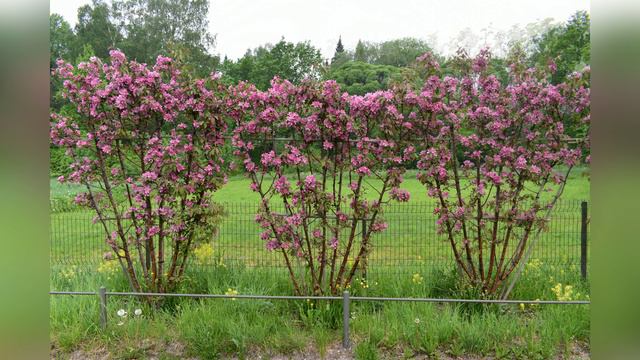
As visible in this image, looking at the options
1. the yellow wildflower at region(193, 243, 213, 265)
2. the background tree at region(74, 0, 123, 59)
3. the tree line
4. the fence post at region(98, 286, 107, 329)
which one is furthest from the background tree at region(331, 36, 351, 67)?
the fence post at region(98, 286, 107, 329)

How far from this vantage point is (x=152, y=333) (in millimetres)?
3855

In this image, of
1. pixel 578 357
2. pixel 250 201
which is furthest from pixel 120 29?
pixel 578 357

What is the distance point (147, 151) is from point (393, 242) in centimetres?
308

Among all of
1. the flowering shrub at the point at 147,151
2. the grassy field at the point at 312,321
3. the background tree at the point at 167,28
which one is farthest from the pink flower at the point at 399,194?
the background tree at the point at 167,28

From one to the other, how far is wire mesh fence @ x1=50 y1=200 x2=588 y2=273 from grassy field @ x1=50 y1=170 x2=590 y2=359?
26 centimetres

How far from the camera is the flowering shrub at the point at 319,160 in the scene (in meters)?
4.07

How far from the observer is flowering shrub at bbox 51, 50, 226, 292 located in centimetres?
414

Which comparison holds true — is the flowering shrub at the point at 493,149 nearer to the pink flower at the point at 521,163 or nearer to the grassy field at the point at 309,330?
the pink flower at the point at 521,163

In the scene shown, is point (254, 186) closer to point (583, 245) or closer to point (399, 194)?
point (399, 194)

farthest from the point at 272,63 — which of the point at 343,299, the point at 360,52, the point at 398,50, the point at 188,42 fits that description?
the point at 343,299

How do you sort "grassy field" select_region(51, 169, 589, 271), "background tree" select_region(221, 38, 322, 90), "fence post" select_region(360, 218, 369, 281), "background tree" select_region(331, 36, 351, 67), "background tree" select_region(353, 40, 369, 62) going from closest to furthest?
1. "fence post" select_region(360, 218, 369, 281)
2. "grassy field" select_region(51, 169, 589, 271)
3. "background tree" select_region(221, 38, 322, 90)
4. "background tree" select_region(331, 36, 351, 67)
5. "background tree" select_region(353, 40, 369, 62)

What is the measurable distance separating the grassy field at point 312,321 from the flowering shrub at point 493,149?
25cm

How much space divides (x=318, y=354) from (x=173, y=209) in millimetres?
1861

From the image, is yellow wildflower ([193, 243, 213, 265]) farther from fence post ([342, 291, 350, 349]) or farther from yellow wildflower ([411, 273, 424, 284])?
yellow wildflower ([411, 273, 424, 284])
